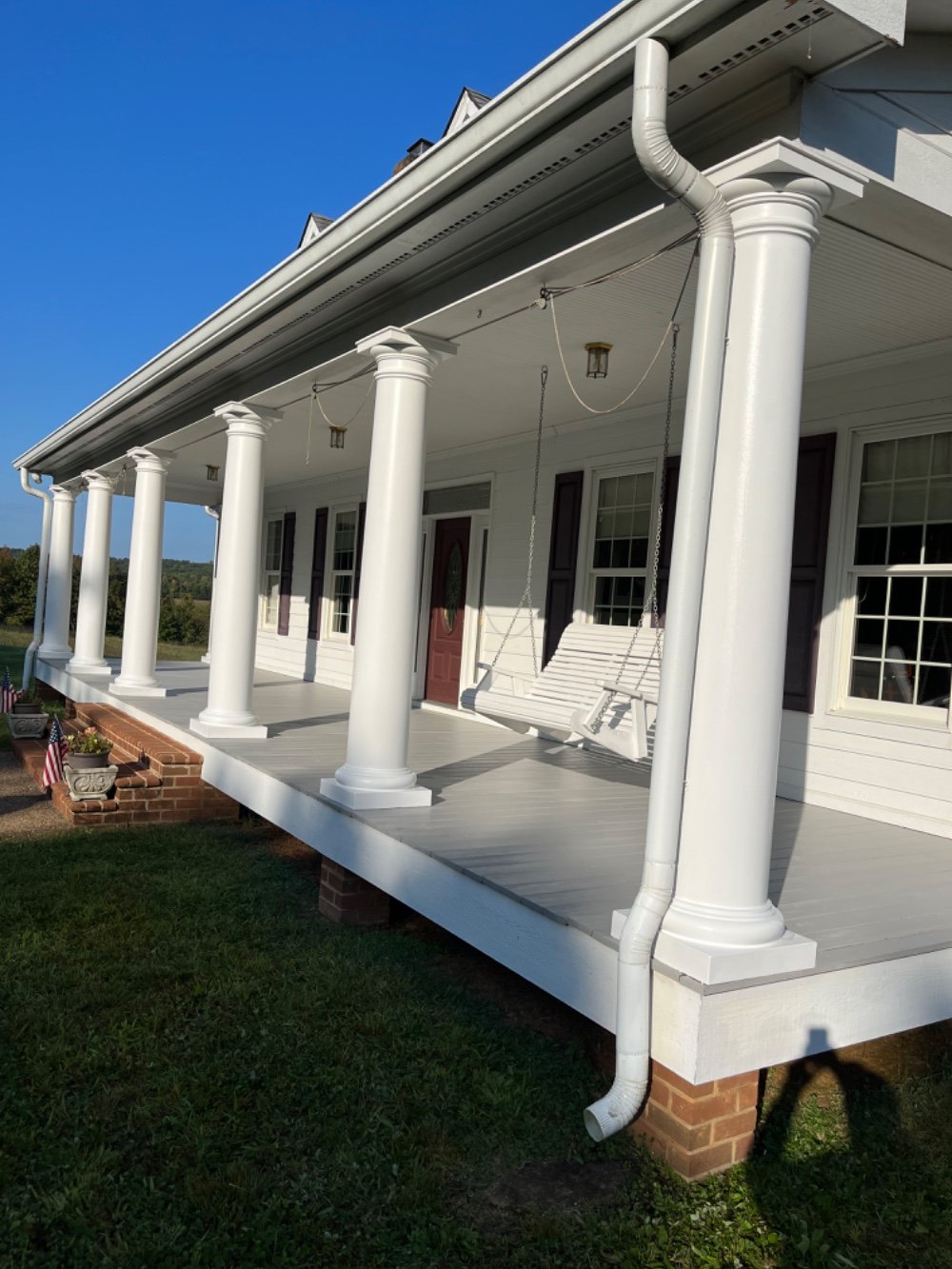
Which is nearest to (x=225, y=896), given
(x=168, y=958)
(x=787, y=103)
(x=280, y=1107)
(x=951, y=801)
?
(x=168, y=958)

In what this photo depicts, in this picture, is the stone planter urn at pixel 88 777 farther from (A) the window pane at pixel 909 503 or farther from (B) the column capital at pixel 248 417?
(A) the window pane at pixel 909 503

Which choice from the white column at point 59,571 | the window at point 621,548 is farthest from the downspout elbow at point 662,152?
the white column at point 59,571

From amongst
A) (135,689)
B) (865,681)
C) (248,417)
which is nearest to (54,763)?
(135,689)

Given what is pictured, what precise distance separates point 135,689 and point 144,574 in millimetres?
1045

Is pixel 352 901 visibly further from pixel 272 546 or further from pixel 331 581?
pixel 272 546

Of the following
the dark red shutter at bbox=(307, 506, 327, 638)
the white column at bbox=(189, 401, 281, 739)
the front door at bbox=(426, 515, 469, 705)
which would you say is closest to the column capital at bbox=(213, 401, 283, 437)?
the white column at bbox=(189, 401, 281, 739)

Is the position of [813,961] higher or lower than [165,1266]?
higher

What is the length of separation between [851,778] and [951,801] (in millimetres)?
593

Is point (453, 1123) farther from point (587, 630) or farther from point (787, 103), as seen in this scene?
point (587, 630)

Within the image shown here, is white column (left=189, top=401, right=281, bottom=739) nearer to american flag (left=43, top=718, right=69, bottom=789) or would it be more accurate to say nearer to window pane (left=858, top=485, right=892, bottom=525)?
american flag (left=43, top=718, right=69, bottom=789)

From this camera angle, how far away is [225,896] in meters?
4.82

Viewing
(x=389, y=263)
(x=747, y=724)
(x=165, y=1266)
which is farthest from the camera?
(x=389, y=263)

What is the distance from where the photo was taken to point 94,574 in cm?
1082

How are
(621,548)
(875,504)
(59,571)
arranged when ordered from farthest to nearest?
1. (59,571)
2. (621,548)
3. (875,504)
